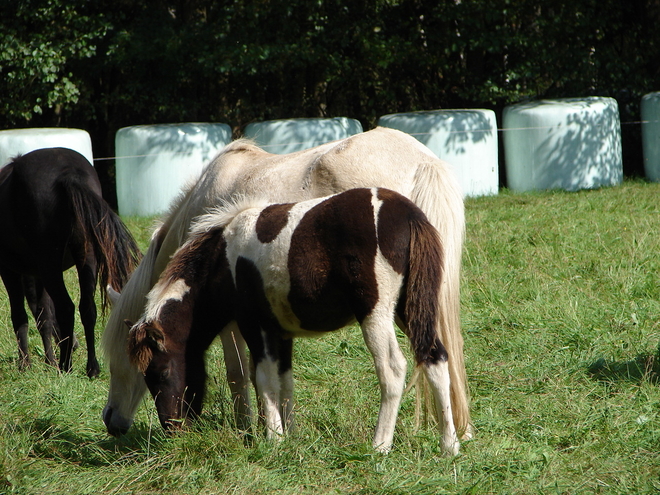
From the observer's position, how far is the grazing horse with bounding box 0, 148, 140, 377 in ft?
15.6

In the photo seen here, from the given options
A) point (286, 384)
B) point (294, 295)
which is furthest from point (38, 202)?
point (294, 295)

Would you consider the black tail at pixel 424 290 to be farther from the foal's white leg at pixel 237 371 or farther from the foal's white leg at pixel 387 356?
the foal's white leg at pixel 237 371

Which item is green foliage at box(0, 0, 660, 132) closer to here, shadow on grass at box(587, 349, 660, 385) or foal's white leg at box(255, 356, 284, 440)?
shadow on grass at box(587, 349, 660, 385)

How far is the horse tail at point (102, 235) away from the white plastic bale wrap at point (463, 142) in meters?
7.25

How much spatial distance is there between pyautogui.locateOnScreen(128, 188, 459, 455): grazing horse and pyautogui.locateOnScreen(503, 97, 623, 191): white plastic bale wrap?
8988 mm

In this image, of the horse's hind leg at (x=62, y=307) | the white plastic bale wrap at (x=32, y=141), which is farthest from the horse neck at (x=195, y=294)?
the white plastic bale wrap at (x=32, y=141)

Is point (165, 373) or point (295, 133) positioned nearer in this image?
point (165, 373)

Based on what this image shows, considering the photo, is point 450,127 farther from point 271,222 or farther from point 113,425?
point 113,425

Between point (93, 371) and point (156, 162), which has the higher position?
point (156, 162)

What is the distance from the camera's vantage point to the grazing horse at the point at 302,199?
3502 mm

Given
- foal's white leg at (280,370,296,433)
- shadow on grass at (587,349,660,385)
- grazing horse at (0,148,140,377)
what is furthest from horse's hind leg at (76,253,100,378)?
shadow on grass at (587,349,660,385)

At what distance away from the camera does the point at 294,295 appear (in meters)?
3.07

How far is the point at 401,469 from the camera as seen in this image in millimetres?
3029

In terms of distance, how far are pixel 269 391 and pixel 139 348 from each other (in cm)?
64
